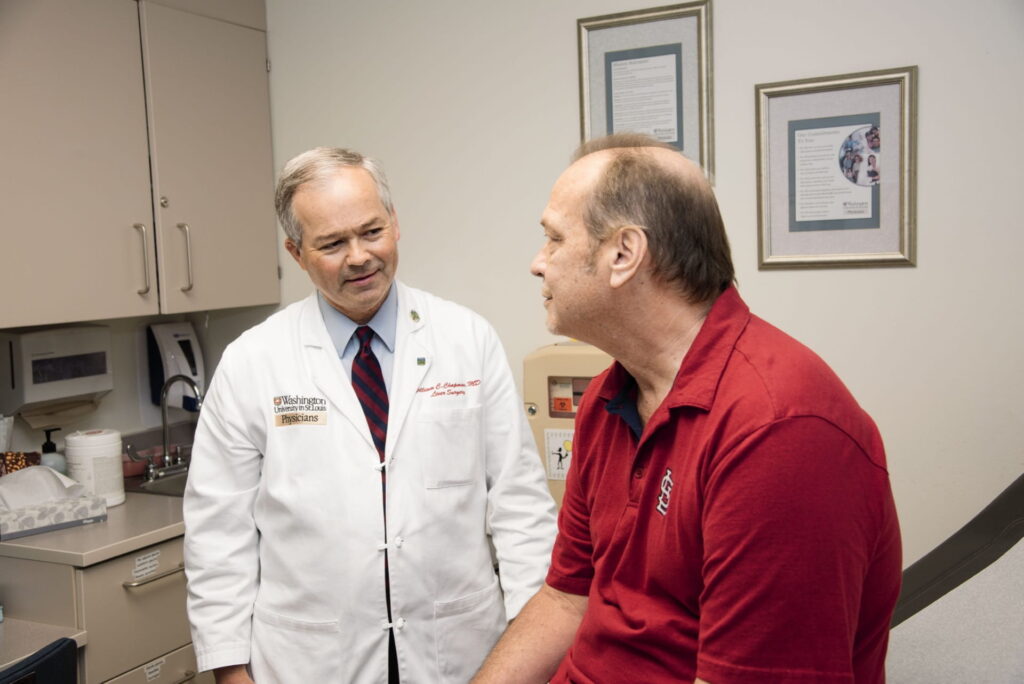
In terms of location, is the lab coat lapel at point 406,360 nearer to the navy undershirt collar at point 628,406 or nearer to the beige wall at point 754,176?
the navy undershirt collar at point 628,406

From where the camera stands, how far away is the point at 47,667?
1.48 meters

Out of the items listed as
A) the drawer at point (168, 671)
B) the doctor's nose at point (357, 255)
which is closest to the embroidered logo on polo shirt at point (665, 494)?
the doctor's nose at point (357, 255)

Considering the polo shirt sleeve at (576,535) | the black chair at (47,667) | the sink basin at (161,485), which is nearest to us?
the polo shirt sleeve at (576,535)

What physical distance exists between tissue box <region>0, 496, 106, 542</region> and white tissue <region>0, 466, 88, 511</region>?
31mm

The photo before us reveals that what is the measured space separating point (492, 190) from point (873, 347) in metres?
1.16

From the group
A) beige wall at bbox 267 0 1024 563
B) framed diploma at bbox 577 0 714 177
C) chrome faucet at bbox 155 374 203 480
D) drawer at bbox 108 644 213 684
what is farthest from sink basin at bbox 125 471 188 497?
framed diploma at bbox 577 0 714 177

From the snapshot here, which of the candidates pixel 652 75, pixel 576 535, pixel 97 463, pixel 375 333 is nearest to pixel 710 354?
pixel 576 535

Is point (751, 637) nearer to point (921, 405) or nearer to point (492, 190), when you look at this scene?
point (921, 405)

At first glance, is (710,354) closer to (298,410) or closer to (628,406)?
(628,406)

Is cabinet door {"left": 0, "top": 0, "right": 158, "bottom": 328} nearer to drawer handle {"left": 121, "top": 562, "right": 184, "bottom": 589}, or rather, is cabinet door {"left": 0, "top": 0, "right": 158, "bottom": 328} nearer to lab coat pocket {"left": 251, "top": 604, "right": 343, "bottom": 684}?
drawer handle {"left": 121, "top": 562, "right": 184, "bottom": 589}

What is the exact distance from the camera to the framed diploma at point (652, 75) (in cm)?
236

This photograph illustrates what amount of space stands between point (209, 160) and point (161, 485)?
3.29 feet

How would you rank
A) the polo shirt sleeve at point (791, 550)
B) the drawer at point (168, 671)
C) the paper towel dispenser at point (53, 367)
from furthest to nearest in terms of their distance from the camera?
the paper towel dispenser at point (53, 367), the drawer at point (168, 671), the polo shirt sleeve at point (791, 550)

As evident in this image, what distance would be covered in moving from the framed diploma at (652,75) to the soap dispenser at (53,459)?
5.79 ft
